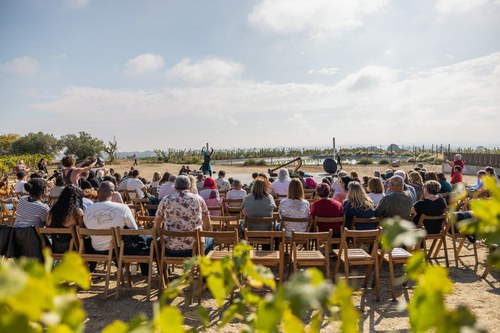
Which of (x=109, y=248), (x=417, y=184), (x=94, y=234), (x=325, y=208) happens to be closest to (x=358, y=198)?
(x=325, y=208)

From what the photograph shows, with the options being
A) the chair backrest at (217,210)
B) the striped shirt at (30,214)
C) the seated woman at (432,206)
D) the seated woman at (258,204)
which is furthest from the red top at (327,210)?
the striped shirt at (30,214)

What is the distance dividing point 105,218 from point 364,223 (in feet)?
11.5

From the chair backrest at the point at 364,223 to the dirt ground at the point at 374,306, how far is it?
74 centimetres

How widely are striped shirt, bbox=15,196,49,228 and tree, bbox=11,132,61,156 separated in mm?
39122

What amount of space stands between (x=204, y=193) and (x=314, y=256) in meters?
3.18

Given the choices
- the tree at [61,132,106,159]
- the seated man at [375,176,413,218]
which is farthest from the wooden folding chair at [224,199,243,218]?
the tree at [61,132,106,159]

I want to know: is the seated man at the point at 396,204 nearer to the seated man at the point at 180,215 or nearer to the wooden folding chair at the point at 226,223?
the wooden folding chair at the point at 226,223

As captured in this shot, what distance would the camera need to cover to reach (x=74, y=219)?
15.3ft

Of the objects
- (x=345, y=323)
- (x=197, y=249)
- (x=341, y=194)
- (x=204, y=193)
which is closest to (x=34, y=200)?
(x=197, y=249)

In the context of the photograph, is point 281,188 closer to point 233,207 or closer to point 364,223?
point 233,207

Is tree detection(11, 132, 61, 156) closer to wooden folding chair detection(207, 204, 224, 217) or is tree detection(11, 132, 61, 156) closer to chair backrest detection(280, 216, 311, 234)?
wooden folding chair detection(207, 204, 224, 217)

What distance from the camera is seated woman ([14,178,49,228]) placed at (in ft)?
Answer: 15.7

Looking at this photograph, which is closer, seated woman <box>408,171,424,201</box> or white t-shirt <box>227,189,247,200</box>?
seated woman <box>408,171,424,201</box>

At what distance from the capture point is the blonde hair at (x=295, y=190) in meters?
5.35
